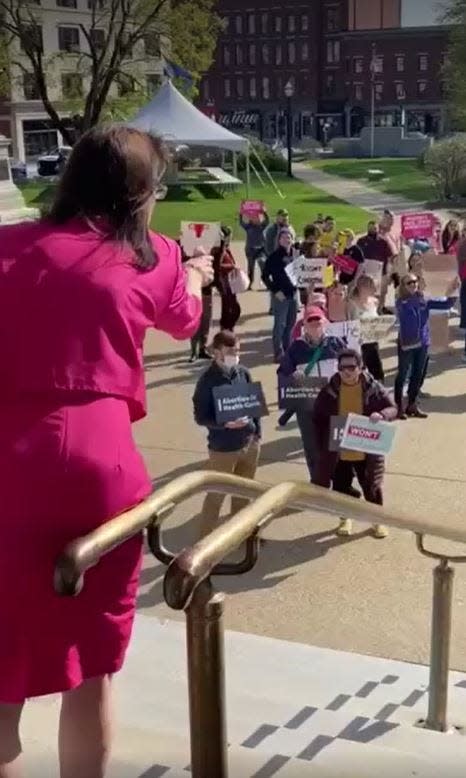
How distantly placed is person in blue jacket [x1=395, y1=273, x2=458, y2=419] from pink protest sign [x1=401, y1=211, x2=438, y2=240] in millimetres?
6422

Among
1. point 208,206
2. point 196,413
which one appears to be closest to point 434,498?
point 196,413

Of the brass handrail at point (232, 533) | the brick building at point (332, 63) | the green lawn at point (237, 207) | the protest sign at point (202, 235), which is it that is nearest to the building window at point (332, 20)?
the brick building at point (332, 63)

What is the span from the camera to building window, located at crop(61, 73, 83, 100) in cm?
4078

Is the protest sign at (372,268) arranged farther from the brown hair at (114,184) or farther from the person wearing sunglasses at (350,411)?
Result: the brown hair at (114,184)

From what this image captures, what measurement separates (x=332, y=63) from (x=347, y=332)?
9245 cm

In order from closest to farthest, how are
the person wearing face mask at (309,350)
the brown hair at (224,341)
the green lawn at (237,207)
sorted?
the brown hair at (224,341), the person wearing face mask at (309,350), the green lawn at (237,207)

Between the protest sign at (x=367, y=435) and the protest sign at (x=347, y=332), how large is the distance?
5.62 ft

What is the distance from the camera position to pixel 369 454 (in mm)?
7789

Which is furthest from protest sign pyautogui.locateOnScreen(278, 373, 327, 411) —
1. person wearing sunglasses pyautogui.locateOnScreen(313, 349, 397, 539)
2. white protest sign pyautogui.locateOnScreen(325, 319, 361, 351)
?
white protest sign pyautogui.locateOnScreen(325, 319, 361, 351)

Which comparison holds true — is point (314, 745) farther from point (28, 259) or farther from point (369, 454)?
point (369, 454)

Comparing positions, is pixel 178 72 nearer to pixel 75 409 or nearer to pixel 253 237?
pixel 253 237

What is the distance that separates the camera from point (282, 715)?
463cm

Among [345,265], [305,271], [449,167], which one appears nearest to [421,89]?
[449,167]

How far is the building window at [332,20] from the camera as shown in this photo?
94625 millimetres
